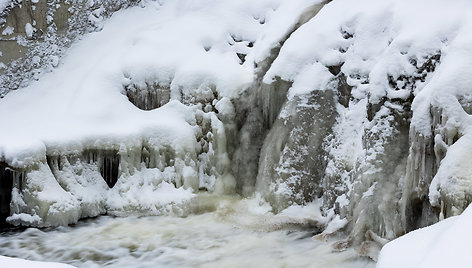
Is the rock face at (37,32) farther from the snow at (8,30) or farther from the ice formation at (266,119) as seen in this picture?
the ice formation at (266,119)

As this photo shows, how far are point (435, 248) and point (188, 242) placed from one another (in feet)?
13.4

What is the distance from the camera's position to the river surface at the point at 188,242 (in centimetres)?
551

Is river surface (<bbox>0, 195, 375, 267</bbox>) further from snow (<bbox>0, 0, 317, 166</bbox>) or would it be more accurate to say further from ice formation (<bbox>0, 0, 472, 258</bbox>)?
snow (<bbox>0, 0, 317, 166</bbox>)

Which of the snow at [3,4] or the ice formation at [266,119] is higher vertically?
the snow at [3,4]

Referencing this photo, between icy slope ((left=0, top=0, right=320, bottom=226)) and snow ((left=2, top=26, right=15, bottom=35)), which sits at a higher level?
snow ((left=2, top=26, right=15, bottom=35))

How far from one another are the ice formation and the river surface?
24 centimetres

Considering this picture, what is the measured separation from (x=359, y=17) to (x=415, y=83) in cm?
163

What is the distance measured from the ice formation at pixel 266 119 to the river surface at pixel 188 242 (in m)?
0.24

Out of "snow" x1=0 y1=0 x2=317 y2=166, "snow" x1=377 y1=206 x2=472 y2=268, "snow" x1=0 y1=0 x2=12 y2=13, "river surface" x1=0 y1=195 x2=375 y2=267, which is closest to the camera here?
"snow" x1=377 y1=206 x2=472 y2=268

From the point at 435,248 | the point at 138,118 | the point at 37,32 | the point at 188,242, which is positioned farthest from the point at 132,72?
the point at 435,248

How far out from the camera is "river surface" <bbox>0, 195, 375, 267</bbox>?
5.51 m

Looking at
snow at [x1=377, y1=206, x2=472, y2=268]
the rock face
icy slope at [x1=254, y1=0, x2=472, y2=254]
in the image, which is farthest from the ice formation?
snow at [x1=377, y1=206, x2=472, y2=268]

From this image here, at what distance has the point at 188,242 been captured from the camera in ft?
20.0

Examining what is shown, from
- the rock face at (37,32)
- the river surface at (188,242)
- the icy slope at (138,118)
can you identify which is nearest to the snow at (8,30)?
the rock face at (37,32)
